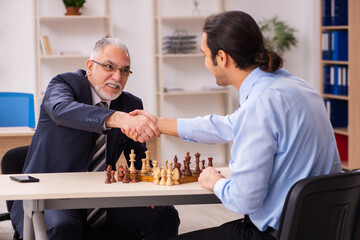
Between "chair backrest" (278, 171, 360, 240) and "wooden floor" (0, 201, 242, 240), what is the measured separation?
249 cm

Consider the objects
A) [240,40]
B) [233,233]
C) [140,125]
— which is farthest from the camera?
[140,125]

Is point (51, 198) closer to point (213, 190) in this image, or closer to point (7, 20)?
point (213, 190)

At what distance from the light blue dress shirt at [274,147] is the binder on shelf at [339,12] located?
478 cm

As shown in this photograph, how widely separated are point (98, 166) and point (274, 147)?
1.15 metres

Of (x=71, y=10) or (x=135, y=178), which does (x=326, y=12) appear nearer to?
(x=71, y=10)

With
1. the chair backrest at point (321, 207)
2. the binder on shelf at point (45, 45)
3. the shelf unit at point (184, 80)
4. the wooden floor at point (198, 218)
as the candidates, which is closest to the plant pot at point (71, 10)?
the binder on shelf at point (45, 45)

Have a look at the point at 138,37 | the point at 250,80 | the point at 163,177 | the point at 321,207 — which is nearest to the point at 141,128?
the point at 163,177

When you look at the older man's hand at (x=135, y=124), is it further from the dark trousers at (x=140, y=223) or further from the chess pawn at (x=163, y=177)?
the dark trousers at (x=140, y=223)

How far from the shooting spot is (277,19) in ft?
23.7

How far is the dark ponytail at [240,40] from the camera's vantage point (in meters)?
1.98

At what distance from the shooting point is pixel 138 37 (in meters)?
6.98

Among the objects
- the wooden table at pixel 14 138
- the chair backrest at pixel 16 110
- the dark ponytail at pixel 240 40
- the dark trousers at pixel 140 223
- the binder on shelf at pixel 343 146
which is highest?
the dark ponytail at pixel 240 40

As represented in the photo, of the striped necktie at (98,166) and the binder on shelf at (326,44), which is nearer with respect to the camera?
the striped necktie at (98,166)

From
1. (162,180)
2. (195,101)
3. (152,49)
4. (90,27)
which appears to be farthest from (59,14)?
(162,180)
